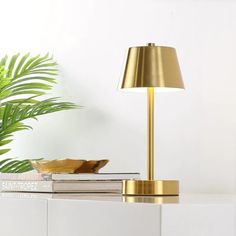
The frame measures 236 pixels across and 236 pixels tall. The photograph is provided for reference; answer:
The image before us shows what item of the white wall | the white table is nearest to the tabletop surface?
the white table

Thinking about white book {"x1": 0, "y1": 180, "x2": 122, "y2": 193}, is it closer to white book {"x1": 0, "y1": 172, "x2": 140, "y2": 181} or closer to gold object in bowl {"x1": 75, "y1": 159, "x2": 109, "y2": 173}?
white book {"x1": 0, "y1": 172, "x2": 140, "y2": 181}

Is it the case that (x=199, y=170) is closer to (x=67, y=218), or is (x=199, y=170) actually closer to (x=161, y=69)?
(x=161, y=69)

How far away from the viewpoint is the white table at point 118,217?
1546 millimetres

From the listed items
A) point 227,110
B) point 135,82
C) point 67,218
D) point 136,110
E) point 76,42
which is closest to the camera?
point 67,218

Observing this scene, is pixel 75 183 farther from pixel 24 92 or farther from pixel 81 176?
pixel 24 92

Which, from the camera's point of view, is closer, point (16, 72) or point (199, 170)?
point (199, 170)

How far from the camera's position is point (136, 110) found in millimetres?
2609

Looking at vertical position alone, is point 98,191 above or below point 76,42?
below

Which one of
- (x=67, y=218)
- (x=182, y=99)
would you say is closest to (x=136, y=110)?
(x=182, y=99)

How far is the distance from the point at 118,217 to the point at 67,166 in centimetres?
59

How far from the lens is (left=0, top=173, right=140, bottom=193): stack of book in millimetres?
2049

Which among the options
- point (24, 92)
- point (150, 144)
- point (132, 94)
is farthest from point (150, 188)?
point (24, 92)

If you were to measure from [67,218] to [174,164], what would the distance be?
0.82m

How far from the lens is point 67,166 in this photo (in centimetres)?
219
